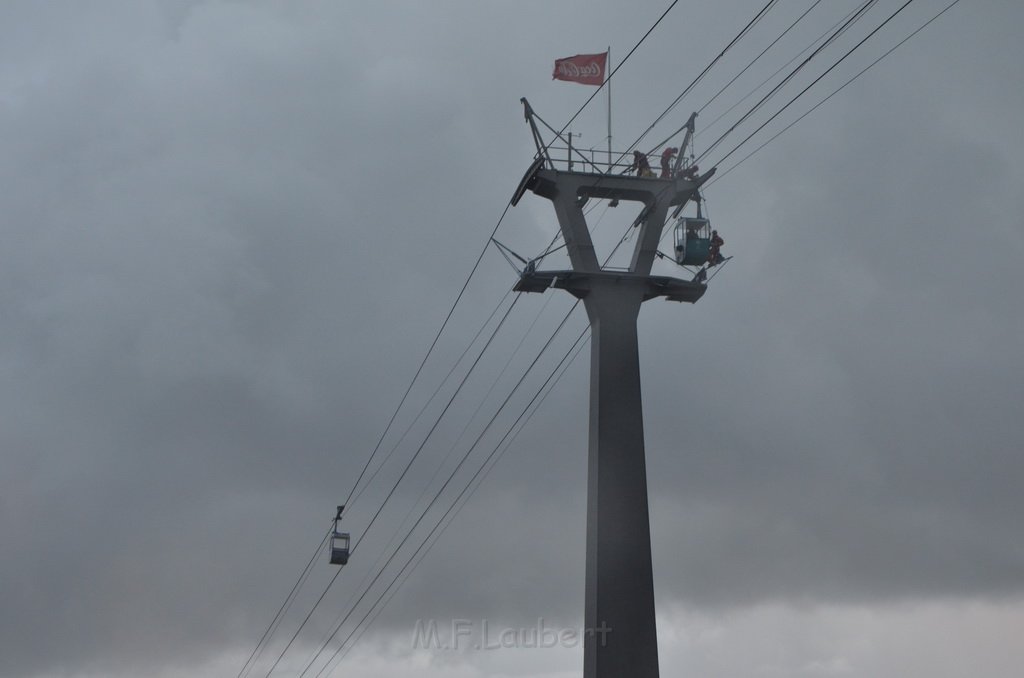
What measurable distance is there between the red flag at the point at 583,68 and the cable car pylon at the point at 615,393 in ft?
8.31

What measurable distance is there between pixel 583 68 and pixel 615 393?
9023 mm

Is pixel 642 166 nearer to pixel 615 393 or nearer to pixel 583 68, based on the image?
pixel 583 68

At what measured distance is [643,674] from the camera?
33906mm

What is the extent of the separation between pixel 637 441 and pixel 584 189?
7886mm

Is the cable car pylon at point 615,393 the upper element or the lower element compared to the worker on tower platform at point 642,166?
lower

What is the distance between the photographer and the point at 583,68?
37000mm

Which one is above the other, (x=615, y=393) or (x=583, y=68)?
(x=583, y=68)

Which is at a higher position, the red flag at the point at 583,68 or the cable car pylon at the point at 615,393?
the red flag at the point at 583,68

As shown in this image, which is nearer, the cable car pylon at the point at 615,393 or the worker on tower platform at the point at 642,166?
the cable car pylon at the point at 615,393

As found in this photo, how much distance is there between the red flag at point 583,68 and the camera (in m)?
36.8

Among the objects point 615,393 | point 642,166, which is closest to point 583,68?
point 642,166

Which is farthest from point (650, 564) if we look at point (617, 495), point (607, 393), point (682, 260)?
point (682, 260)

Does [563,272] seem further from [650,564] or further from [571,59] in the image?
[650,564]

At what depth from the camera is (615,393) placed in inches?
1451
